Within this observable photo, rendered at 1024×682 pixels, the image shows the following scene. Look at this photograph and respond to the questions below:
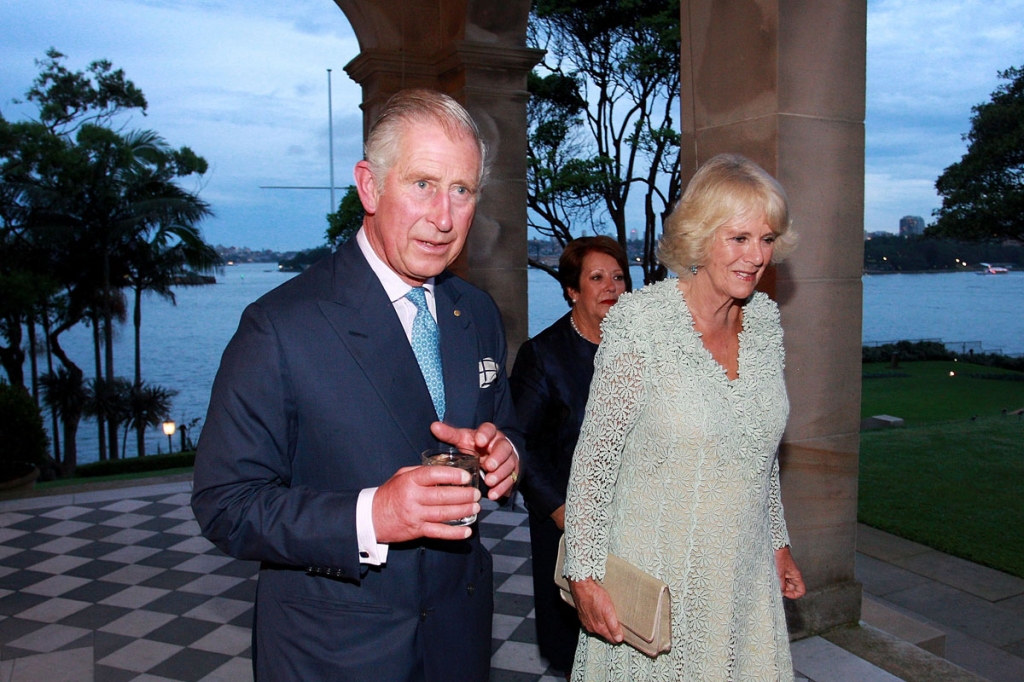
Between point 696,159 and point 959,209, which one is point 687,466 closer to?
point 696,159

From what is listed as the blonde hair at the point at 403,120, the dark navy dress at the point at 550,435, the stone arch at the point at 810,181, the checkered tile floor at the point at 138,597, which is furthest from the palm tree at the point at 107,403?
the blonde hair at the point at 403,120

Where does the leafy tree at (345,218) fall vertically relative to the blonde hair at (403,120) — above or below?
above

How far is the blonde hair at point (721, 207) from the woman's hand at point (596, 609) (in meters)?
0.89

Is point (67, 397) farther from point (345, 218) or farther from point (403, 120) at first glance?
point (403, 120)

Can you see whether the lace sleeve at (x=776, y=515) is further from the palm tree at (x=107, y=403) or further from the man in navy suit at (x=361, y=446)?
the palm tree at (x=107, y=403)

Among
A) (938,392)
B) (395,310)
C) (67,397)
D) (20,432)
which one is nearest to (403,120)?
(395,310)

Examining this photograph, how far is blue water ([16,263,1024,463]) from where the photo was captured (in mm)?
74188

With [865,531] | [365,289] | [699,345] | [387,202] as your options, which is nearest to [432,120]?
[387,202]

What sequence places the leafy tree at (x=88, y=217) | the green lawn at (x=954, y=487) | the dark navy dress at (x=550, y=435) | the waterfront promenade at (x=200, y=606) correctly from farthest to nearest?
1. the leafy tree at (x=88, y=217)
2. the green lawn at (x=954, y=487)
3. the waterfront promenade at (x=200, y=606)
4. the dark navy dress at (x=550, y=435)

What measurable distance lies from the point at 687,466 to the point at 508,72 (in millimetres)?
5036

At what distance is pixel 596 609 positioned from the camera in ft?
6.74

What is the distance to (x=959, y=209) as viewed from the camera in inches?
897

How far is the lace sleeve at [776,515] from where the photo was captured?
7.54ft

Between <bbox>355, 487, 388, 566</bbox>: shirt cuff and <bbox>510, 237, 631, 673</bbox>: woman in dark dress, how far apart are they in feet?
4.36
